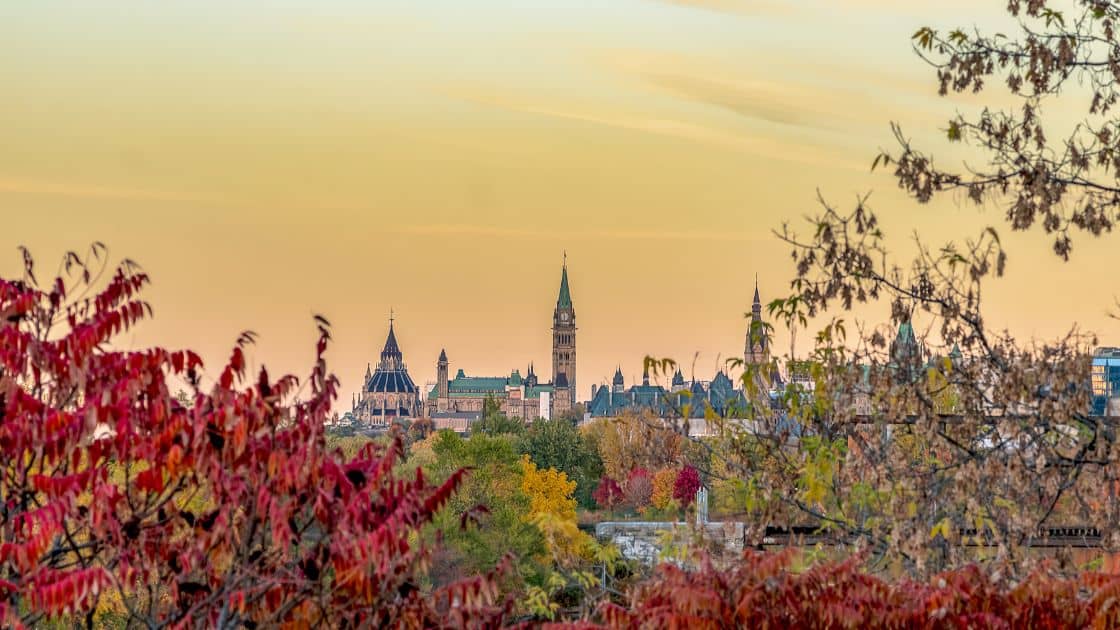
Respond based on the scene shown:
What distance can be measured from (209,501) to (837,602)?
406cm

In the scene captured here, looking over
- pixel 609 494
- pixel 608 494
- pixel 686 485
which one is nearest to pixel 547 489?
pixel 686 485

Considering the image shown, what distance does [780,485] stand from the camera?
47.5 feet

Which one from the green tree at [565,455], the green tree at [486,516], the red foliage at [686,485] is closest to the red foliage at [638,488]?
the green tree at [565,455]

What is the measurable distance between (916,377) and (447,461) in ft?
187

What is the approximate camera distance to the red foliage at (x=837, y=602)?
9.32m

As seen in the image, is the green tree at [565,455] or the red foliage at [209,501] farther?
the green tree at [565,455]

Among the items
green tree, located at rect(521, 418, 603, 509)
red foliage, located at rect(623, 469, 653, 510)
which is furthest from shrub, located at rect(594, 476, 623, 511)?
green tree, located at rect(521, 418, 603, 509)

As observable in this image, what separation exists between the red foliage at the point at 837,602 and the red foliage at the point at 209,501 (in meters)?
1.18

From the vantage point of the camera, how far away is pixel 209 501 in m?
9.51

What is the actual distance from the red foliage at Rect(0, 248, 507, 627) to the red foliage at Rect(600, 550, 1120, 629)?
118 cm

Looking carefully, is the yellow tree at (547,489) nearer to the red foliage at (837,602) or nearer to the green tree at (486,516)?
the green tree at (486,516)

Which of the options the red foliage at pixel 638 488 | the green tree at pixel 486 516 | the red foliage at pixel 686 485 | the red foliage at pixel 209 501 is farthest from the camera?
the red foliage at pixel 638 488

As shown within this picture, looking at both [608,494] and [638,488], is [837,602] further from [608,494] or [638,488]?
[638,488]

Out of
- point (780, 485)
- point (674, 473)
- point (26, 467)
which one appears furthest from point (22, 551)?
point (674, 473)
